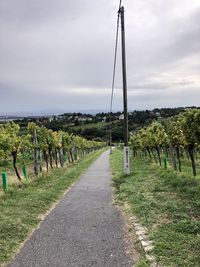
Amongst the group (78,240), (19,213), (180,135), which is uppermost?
(180,135)

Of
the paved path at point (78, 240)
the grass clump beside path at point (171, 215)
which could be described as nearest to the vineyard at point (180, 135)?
the grass clump beside path at point (171, 215)

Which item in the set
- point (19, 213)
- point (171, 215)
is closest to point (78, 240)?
point (171, 215)

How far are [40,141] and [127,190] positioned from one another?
14491 millimetres

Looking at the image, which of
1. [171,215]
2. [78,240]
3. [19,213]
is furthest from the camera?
[19,213]

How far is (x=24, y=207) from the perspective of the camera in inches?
452

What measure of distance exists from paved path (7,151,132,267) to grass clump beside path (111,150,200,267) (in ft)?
2.10

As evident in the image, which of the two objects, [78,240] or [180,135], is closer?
[78,240]

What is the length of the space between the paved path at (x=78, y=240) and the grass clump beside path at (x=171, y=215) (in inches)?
25.2

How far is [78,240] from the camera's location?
7.86m

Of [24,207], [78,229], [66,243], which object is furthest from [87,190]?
[66,243]

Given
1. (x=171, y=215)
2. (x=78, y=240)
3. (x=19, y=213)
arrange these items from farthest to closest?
(x=19, y=213) → (x=171, y=215) → (x=78, y=240)

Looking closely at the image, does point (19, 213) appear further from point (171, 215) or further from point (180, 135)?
point (180, 135)

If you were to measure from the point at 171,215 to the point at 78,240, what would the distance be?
267 cm

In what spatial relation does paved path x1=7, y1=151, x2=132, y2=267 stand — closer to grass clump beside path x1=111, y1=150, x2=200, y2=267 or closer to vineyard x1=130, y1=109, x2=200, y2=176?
grass clump beside path x1=111, y1=150, x2=200, y2=267
